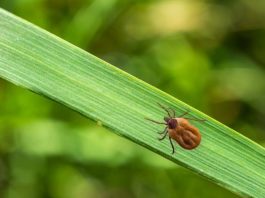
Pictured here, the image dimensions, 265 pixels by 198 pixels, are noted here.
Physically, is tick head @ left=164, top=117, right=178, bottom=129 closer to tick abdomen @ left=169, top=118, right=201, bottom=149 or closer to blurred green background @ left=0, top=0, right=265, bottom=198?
tick abdomen @ left=169, top=118, right=201, bottom=149

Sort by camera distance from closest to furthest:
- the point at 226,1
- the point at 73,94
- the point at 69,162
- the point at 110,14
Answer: the point at 73,94
the point at 69,162
the point at 110,14
the point at 226,1

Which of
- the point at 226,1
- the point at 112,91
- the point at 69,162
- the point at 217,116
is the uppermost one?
the point at 226,1

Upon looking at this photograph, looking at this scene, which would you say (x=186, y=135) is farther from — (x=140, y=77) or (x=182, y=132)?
(x=140, y=77)

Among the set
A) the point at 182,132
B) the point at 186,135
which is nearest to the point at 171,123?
the point at 182,132

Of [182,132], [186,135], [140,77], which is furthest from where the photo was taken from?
[140,77]

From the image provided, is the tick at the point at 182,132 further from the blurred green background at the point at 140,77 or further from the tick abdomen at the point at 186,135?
the blurred green background at the point at 140,77

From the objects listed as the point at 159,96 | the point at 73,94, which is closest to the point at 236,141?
the point at 159,96

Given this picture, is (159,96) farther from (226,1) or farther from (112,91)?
(226,1)
